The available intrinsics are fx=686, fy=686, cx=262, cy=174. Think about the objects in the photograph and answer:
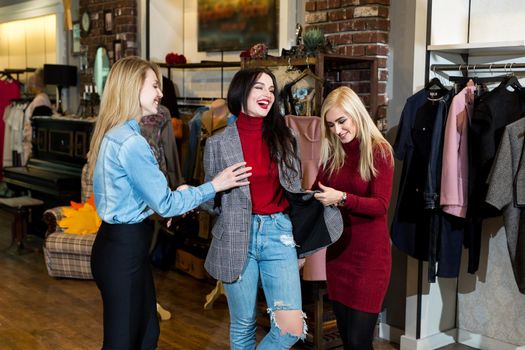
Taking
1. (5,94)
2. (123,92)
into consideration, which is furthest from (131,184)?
(5,94)

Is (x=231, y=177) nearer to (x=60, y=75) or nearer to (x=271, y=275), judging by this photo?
(x=271, y=275)

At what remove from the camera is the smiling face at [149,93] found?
2641 mm

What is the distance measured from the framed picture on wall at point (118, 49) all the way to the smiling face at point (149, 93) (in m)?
4.03

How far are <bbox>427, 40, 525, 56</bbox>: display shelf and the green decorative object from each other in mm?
604

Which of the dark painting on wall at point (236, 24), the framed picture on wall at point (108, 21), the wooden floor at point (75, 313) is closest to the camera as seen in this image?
the wooden floor at point (75, 313)

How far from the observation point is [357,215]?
2877mm

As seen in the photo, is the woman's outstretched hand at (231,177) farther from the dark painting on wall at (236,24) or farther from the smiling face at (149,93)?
the dark painting on wall at (236,24)

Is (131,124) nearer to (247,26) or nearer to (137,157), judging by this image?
(137,157)

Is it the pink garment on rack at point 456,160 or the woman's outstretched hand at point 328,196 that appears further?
the pink garment on rack at point 456,160

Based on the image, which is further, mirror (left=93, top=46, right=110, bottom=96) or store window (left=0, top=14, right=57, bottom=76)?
store window (left=0, top=14, right=57, bottom=76)

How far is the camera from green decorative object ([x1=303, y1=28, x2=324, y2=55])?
388 centimetres

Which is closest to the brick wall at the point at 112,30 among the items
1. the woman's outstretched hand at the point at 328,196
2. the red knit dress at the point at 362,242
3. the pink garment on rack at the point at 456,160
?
the pink garment on rack at the point at 456,160

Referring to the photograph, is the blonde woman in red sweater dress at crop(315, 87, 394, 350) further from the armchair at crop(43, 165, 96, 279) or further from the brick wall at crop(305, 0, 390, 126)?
the armchair at crop(43, 165, 96, 279)

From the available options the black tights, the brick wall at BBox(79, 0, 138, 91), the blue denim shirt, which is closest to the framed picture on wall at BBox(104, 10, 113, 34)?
the brick wall at BBox(79, 0, 138, 91)
